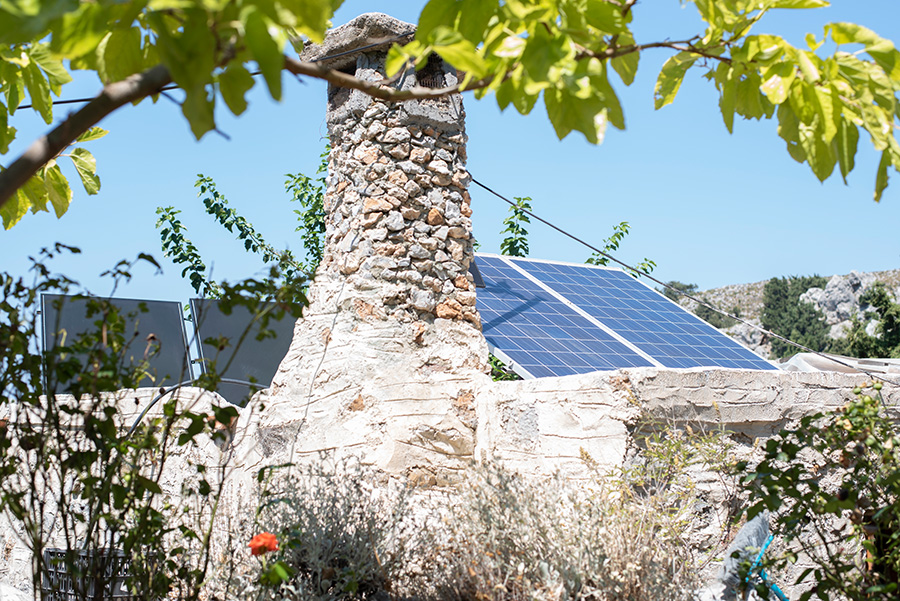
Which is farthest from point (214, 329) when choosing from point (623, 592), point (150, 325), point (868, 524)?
point (868, 524)

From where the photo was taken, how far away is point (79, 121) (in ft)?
5.89

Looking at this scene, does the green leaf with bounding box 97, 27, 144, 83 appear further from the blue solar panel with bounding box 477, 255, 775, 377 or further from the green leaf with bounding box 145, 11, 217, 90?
the blue solar panel with bounding box 477, 255, 775, 377

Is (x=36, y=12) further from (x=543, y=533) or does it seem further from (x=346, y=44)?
(x=346, y=44)

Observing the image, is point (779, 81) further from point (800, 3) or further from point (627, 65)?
point (627, 65)

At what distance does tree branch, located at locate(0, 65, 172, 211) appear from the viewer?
1.70m

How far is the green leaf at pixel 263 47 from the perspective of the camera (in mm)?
1316

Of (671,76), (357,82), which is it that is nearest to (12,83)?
(357,82)

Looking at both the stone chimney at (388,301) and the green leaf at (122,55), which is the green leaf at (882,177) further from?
the stone chimney at (388,301)

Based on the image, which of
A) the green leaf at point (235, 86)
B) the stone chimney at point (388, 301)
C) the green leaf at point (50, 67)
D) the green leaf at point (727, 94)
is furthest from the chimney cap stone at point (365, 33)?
the green leaf at point (235, 86)

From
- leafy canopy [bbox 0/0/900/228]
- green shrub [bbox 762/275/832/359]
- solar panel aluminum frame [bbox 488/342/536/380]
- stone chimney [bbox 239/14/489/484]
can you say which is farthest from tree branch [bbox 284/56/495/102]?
green shrub [bbox 762/275/832/359]

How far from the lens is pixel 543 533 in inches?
125

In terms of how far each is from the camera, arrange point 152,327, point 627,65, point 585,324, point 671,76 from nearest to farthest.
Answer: point 627,65, point 671,76, point 585,324, point 152,327

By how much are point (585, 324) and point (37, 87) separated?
5279mm

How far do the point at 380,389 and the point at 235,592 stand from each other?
164 centimetres
